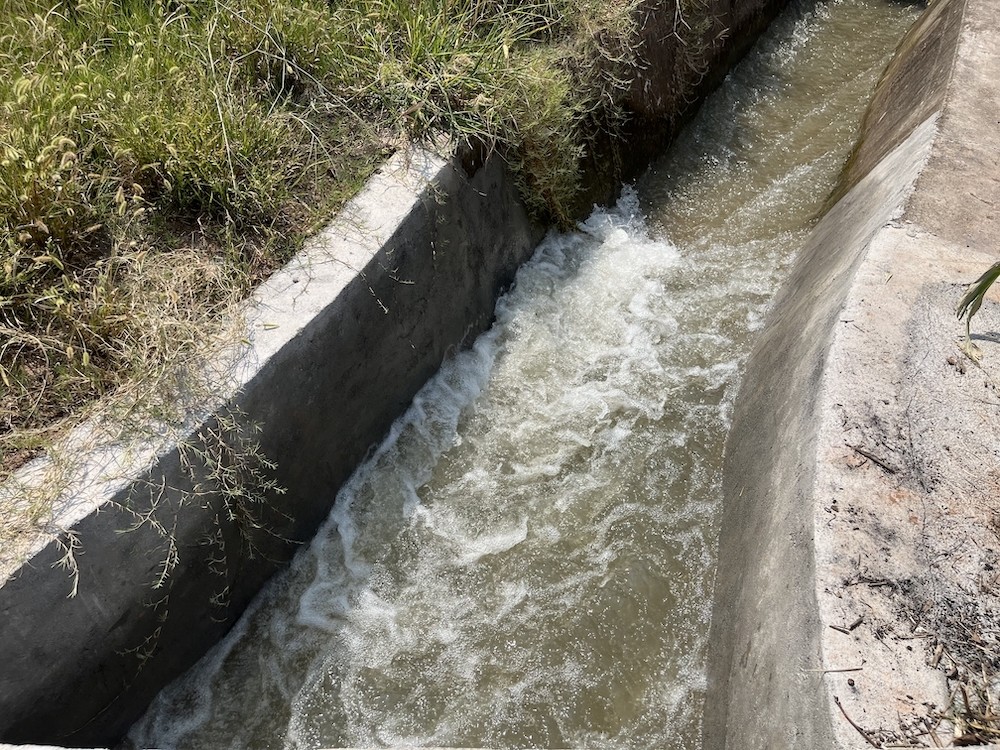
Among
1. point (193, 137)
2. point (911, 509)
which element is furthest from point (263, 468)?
point (911, 509)

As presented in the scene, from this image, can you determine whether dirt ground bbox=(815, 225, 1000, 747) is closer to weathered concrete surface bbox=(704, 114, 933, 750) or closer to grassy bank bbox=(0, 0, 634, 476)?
weathered concrete surface bbox=(704, 114, 933, 750)

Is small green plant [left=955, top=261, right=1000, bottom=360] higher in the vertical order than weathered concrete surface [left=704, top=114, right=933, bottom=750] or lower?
higher

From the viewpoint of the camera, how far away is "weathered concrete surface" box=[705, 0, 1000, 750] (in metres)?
2.09

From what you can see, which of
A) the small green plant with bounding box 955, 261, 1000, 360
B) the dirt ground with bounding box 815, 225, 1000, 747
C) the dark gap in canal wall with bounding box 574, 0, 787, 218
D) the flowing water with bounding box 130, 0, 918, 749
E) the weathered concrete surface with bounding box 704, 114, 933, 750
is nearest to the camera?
the dirt ground with bounding box 815, 225, 1000, 747

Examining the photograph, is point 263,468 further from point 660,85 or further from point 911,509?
point 660,85

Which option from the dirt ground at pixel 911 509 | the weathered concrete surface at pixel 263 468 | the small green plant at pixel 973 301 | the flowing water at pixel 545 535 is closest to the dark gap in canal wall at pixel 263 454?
the weathered concrete surface at pixel 263 468

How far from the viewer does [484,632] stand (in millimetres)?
2945

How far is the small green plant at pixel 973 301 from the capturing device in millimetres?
2500

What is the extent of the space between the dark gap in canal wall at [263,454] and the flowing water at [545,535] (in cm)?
17

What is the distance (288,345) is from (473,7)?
211 centimetres

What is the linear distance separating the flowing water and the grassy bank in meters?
0.79

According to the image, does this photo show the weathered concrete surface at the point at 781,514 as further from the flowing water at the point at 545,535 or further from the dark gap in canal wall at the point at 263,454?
the dark gap in canal wall at the point at 263,454

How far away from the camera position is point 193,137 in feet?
9.78

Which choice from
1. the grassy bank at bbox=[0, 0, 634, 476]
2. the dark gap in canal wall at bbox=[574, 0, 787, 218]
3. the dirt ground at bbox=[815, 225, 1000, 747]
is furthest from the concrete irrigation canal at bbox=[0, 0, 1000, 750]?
the dark gap in canal wall at bbox=[574, 0, 787, 218]
